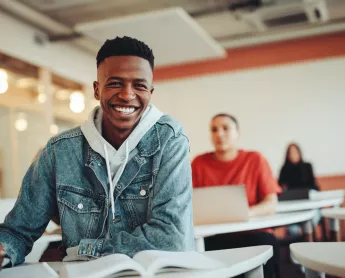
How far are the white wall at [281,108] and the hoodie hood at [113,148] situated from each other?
21.1ft

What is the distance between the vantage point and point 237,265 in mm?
1142

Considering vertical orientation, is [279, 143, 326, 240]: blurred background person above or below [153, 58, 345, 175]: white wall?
below

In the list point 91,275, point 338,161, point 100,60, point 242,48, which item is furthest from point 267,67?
point 91,275

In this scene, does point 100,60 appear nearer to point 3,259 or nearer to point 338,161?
point 3,259

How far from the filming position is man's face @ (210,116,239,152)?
10.9 ft

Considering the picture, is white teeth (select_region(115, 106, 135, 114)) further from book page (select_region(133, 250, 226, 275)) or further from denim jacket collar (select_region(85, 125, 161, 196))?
book page (select_region(133, 250, 226, 275))

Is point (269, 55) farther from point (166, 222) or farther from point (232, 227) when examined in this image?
point (166, 222)

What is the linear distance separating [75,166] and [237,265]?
2.09ft

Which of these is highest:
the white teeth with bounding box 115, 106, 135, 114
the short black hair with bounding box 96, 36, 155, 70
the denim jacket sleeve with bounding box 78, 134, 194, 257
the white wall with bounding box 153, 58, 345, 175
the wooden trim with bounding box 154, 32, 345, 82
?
the wooden trim with bounding box 154, 32, 345, 82

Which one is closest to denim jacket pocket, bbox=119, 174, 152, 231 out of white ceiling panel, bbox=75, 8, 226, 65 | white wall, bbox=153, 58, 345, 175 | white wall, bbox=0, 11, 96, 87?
white ceiling panel, bbox=75, 8, 226, 65

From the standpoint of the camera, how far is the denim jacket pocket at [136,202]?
150cm

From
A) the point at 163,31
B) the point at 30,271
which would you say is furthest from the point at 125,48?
the point at 163,31

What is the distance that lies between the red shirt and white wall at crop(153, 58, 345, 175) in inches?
182

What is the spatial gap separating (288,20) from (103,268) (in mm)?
6004
